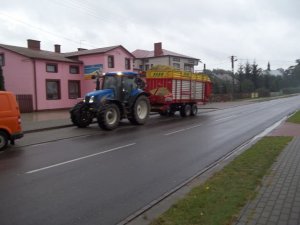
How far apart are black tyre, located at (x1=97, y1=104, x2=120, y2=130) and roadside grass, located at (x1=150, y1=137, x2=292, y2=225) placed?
362 inches

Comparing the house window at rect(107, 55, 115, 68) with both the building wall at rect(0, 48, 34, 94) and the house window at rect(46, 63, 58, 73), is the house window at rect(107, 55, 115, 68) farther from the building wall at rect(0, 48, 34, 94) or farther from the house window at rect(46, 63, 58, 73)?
the building wall at rect(0, 48, 34, 94)

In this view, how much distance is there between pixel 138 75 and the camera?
69.4 ft

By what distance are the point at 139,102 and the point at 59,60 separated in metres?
18.0

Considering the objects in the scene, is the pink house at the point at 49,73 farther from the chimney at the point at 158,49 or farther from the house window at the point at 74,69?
the chimney at the point at 158,49

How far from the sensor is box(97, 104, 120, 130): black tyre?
17.6 m

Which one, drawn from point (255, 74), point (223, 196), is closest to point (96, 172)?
point (223, 196)

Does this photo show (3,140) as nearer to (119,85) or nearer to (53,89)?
(119,85)

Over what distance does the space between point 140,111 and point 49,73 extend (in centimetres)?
1747

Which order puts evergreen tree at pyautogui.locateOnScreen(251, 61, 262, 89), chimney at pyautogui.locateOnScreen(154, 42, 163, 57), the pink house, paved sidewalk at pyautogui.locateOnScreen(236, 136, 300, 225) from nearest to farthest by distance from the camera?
paved sidewalk at pyautogui.locateOnScreen(236, 136, 300, 225)
the pink house
chimney at pyautogui.locateOnScreen(154, 42, 163, 57)
evergreen tree at pyautogui.locateOnScreen(251, 61, 262, 89)

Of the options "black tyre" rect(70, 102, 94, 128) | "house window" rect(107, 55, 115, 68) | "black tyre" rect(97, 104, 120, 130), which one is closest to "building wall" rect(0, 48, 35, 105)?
"house window" rect(107, 55, 115, 68)

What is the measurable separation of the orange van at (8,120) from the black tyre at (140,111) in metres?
7.24

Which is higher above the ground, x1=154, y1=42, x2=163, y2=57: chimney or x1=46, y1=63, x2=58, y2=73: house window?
x1=154, y1=42, x2=163, y2=57: chimney

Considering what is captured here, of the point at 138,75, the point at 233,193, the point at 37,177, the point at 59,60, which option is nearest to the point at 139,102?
the point at 138,75

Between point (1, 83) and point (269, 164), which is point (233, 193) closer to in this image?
point (269, 164)
